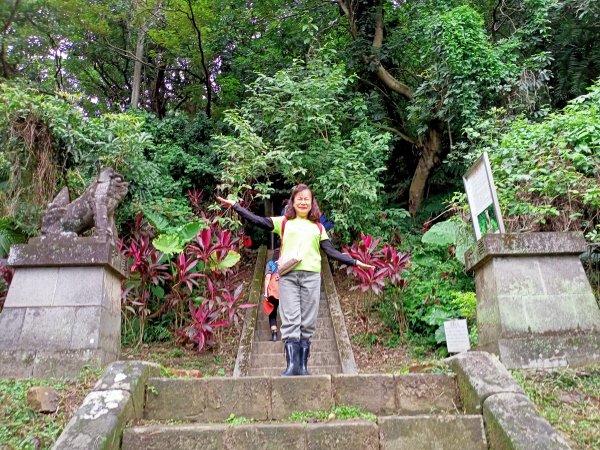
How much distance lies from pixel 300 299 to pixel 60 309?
2180 mm

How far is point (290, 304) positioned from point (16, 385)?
7.01ft

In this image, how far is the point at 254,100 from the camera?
9203 mm

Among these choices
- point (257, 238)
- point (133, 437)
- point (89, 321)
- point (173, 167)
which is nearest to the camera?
point (133, 437)

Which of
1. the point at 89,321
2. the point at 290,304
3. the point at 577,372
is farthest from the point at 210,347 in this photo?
the point at 577,372

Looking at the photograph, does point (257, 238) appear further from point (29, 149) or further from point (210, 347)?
point (29, 149)

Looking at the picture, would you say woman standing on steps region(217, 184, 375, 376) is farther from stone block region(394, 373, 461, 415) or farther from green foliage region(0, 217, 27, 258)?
green foliage region(0, 217, 27, 258)

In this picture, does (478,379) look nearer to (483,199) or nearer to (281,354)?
(483,199)

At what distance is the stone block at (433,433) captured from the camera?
111 inches

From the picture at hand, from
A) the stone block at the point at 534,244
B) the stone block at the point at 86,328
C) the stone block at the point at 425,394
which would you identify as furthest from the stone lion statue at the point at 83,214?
the stone block at the point at 534,244

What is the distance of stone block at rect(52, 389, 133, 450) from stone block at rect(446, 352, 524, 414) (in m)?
2.12

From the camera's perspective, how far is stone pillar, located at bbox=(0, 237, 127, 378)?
4.13 m

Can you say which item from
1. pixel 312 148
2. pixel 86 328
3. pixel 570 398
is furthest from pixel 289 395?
pixel 312 148

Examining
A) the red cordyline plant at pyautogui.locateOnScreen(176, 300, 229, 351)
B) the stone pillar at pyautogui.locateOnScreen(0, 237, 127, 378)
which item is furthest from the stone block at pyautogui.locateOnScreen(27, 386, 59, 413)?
the red cordyline plant at pyautogui.locateOnScreen(176, 300, 229, 351)

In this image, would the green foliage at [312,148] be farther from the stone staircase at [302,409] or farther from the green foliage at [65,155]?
the stone staircase at [302,409]
